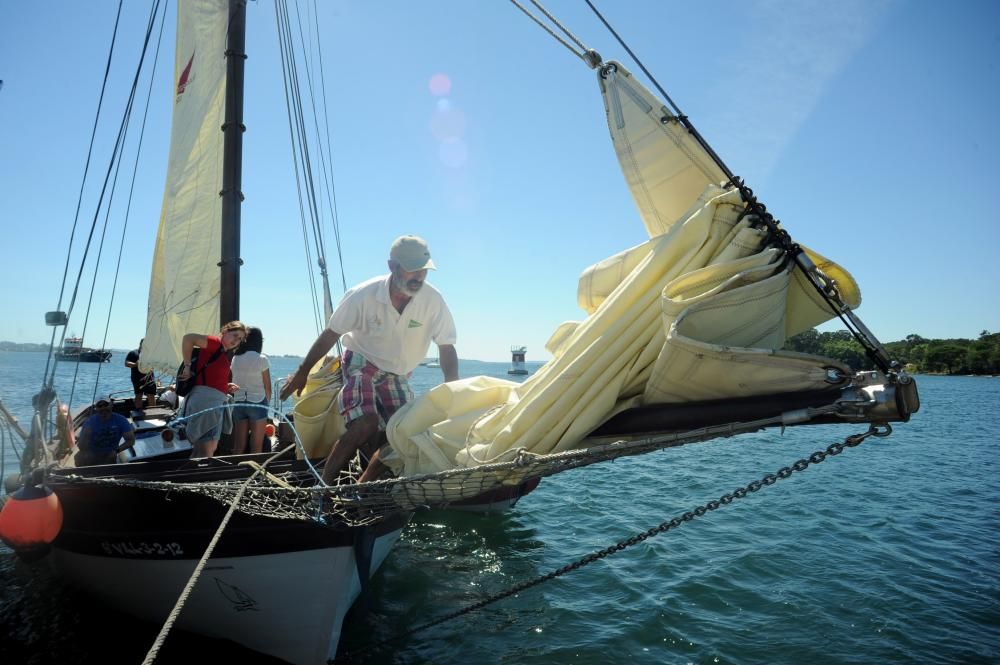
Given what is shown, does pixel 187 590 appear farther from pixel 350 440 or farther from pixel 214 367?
pixel 214 367

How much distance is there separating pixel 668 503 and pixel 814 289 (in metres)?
8.18

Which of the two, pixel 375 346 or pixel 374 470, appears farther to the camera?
pixel 375 346

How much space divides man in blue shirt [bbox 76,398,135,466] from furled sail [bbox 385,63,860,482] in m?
4.14

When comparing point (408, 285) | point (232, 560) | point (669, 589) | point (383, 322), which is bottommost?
point (669, 589)

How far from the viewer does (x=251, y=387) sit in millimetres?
6172

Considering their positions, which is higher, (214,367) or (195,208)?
(195,208)

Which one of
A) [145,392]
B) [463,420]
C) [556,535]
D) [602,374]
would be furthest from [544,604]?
[145,392]

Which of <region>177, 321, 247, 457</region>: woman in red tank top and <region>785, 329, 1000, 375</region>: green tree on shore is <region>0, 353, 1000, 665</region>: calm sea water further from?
<region>785, 329, 1000, 375</region>: green tree on shore

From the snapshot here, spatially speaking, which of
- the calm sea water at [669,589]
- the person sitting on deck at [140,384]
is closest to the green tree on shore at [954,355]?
the calm sea water at [669,589]

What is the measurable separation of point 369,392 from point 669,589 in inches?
167

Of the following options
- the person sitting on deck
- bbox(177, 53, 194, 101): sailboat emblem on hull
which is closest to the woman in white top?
the person sitting on deck

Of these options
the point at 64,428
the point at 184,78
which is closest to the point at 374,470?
the point at 64,428

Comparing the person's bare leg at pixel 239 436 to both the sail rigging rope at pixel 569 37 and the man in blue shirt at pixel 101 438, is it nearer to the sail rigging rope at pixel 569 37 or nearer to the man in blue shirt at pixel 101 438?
the man in blue shirt at pixel 101 438

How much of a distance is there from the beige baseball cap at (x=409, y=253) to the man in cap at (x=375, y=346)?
150 millimetres
